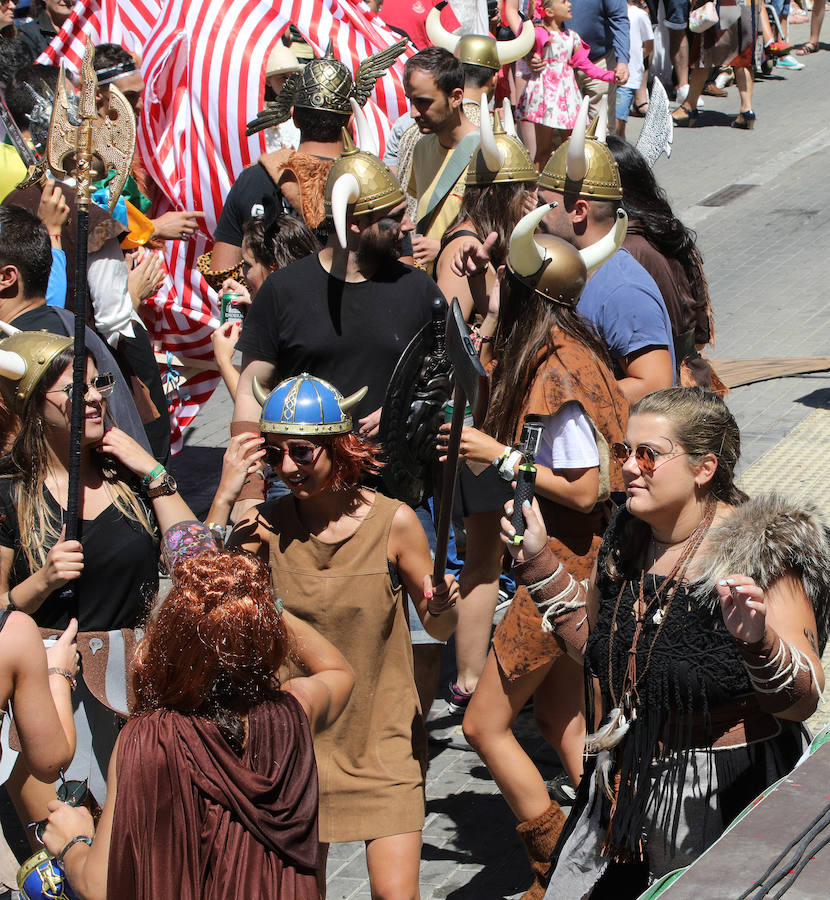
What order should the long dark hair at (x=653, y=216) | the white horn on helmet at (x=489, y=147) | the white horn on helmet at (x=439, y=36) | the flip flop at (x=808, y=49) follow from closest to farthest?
the white horn on helmet at (x=489, y=147) < the long dark hair at (x=653, y=216) < the white horn on helmet at (x=439, y=36) < the flip flop at (x=808, y=49)

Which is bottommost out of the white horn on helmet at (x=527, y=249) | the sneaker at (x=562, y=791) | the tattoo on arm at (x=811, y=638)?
the sneaker at (x=562, y=791)

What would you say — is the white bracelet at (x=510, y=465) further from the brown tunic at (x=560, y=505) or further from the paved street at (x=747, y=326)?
the paved street at (x=747, y=326)

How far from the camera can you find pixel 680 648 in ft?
9.73

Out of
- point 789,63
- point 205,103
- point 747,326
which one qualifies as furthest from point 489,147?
point 789,63

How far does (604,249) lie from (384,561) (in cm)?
127

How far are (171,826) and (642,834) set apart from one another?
1165 mm

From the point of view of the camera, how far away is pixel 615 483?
3926mm

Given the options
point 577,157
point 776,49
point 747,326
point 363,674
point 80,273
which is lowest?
point 776,49

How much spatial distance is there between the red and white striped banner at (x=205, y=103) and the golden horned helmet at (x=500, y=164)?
2833 millimetres

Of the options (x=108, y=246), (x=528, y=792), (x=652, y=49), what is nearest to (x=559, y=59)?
(x=652, y=49)

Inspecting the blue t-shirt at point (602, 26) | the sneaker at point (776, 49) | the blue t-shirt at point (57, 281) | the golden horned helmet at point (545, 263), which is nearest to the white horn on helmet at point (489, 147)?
the golden horned helmet at point (545, 263)

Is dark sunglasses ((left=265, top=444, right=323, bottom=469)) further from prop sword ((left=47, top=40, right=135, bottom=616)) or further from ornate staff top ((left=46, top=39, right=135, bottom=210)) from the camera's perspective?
ornate staff top ((left=46, top=39, right=135, bottom=210))

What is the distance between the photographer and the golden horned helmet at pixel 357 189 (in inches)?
171

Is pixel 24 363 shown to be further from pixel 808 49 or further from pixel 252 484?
pixel 808 49
